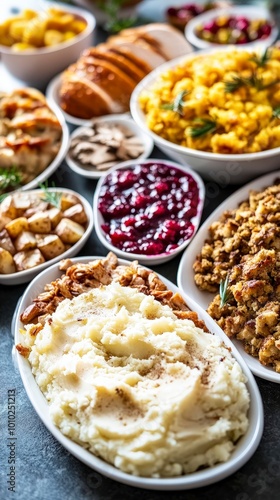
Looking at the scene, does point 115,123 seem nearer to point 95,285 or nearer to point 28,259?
point 28,259

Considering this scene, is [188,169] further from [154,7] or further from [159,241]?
[154,7]

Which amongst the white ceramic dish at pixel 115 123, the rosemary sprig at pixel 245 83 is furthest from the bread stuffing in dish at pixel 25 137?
the rosemary sprig at pixel 245 83

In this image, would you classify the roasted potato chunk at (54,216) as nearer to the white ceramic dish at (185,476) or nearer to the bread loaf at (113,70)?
the white ceramic dish at (185,476)

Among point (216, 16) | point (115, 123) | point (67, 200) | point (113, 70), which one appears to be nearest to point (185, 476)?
point (67, 200)

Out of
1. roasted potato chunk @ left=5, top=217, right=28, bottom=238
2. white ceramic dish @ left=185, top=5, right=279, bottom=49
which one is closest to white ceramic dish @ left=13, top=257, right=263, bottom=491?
roasted potato chunk @ left=5, top=217, right=28, bottom=238

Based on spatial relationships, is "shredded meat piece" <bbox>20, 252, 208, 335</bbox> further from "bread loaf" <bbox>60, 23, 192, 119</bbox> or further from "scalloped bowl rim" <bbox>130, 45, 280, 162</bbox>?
"bread loaf" <bbox>60, 23, 192, 119</bbox>

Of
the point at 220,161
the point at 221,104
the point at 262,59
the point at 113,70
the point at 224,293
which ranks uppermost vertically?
the point at 262,59

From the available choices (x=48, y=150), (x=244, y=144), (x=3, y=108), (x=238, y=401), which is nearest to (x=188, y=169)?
(x=244, y=144)
